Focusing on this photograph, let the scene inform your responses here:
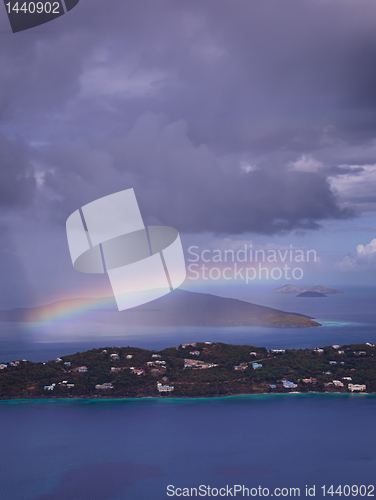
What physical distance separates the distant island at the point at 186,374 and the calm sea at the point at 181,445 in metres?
0.27

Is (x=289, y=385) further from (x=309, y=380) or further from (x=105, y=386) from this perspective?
(x=105, y=386)

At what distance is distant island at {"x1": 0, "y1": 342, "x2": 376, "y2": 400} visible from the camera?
11.4 meters

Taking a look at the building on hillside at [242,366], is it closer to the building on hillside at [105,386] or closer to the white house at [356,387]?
the white house at [356,387]

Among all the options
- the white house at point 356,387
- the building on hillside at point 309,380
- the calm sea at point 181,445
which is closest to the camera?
the calm sea at point 181,445

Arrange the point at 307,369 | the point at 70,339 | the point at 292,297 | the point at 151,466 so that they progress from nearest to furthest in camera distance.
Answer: the point at 151,466 → the point at 307,369 → the point at 70,339 → the point at 292,297

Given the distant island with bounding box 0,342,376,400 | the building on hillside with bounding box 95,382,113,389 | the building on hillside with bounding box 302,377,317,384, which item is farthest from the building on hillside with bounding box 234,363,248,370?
the building on hillside with bounding box 95,382,113,389

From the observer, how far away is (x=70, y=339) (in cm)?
2875

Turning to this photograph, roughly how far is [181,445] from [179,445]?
0.13 ft

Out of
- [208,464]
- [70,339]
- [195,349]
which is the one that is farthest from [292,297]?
[208,464]

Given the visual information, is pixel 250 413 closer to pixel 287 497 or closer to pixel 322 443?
pixel 322 443

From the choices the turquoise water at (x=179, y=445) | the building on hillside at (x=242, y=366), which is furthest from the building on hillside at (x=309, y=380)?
the building on hillside at (x=242, y=366)

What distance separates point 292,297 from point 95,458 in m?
40.3

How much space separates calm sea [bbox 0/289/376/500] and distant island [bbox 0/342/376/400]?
27 centimetres

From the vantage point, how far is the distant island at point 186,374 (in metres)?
11.4
